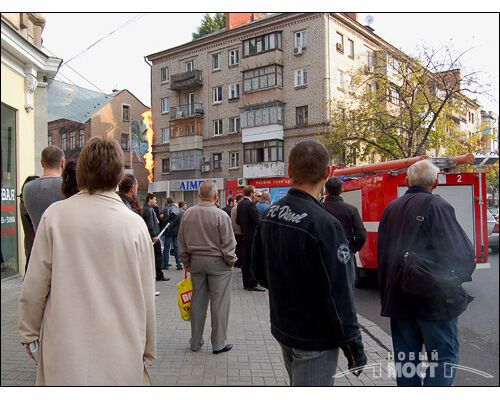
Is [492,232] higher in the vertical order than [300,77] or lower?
lower

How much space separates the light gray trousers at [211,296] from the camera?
4.77m

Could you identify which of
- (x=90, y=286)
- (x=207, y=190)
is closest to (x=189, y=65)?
(x=207, y=190)

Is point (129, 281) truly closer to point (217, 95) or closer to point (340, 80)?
point (217, 95)

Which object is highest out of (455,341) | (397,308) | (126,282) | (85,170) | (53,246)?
(85,170)

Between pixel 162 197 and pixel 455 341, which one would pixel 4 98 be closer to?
pixel 162 197

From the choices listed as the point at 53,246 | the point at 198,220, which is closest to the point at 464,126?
the point at 198,220

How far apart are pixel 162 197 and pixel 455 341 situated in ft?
10.9

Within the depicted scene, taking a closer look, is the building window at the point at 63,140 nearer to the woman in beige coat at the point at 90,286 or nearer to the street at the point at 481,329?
the woman in beige coat at the point at 90,286

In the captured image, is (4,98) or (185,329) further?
(185,329)

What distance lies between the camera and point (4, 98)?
135 inches

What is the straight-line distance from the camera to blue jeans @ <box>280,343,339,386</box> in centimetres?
240

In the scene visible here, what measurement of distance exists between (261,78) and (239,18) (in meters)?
0.74

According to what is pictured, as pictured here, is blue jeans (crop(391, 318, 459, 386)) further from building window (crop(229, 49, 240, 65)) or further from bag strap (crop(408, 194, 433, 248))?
building window (crop(229, 49, 240, 65))

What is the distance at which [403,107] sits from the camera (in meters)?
4.11
